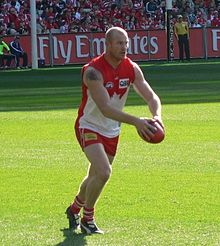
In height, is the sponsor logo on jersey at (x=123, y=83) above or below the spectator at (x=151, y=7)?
above

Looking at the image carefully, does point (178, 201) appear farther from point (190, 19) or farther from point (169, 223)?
point (190, 19)

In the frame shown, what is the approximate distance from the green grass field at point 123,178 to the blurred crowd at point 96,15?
2390 cm

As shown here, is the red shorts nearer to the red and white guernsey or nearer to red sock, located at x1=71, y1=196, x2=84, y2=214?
the red and white guernsey

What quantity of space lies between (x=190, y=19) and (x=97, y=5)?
200 inches

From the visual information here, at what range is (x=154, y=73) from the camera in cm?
3850

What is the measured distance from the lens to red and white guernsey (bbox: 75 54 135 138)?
10305mm

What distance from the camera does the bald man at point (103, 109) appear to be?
1012 cm

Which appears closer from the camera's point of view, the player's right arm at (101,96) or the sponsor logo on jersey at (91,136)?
the player's right arm at (101,96)

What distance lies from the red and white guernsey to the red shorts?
42 mm

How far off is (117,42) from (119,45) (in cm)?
4

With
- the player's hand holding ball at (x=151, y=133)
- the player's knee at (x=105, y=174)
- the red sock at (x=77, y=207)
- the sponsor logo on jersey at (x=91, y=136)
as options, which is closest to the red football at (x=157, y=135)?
the player's hand holding ball at (x=151, y=133)

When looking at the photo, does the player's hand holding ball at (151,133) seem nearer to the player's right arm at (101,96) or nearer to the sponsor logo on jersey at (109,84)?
the player's right arm at (101,96)

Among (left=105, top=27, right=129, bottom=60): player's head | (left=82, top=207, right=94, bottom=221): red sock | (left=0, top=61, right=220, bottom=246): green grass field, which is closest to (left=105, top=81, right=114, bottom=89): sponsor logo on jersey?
(left=105, top=27, right=129, bottom=60): player's head

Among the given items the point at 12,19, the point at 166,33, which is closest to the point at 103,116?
the point at 166,33
